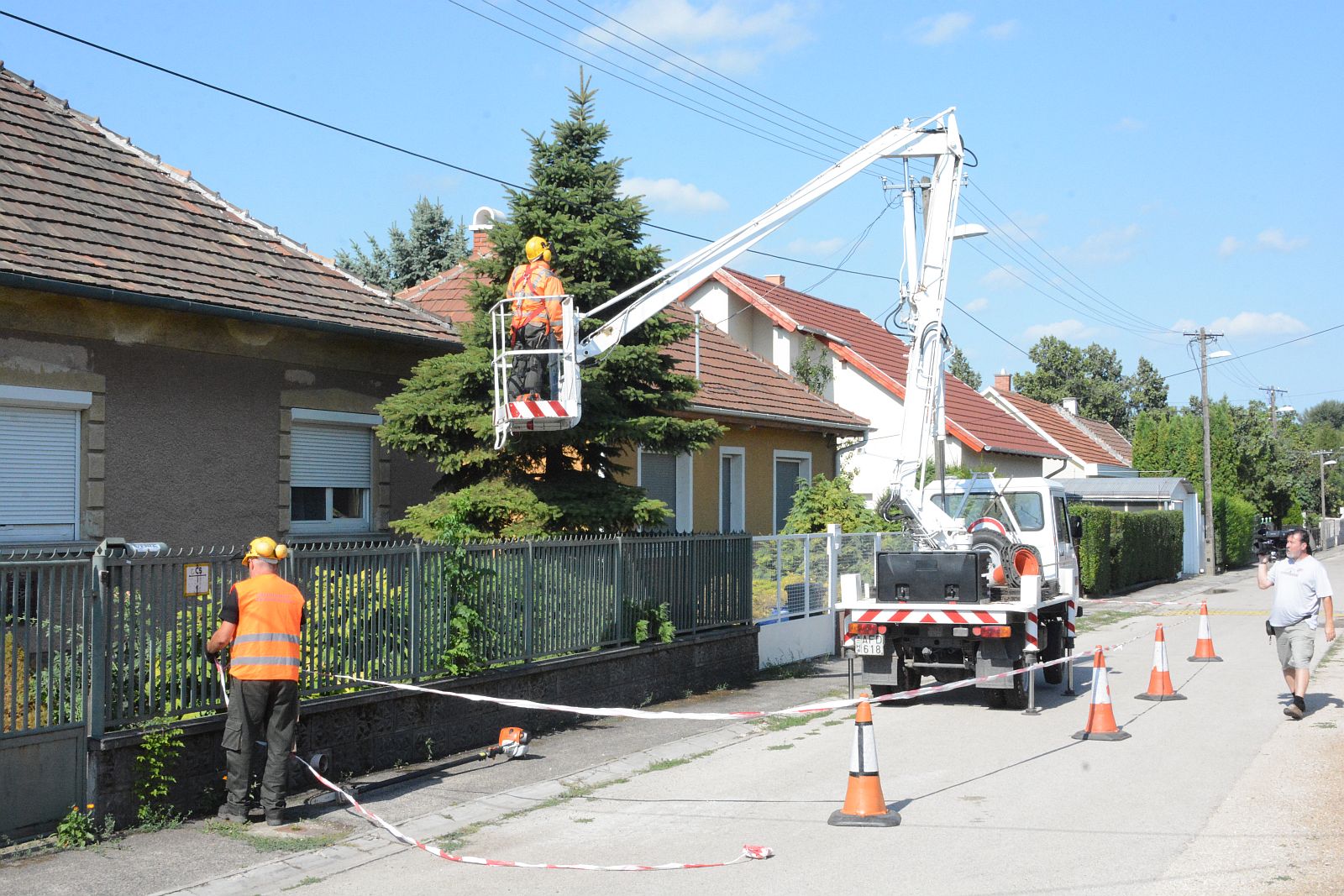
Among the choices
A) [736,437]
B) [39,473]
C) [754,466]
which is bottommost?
[39,473]

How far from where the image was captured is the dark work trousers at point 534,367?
36.6 ft

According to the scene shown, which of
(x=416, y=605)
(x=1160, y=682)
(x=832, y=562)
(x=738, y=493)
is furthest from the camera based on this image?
(x=738, y=493)

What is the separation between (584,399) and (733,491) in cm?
1007

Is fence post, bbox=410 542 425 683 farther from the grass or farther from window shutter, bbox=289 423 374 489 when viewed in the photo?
window shutter, bbox=289 423 374 489

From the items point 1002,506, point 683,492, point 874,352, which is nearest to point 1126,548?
point 874,352

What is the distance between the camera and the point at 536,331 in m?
11.2

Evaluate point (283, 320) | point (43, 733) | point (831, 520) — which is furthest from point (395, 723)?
point (831, 520)

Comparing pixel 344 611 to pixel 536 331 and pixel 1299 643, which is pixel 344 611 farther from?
pixel 1299 643

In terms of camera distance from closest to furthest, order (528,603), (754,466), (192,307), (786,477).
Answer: (528,603), (192,307), (754,466), (786,477)

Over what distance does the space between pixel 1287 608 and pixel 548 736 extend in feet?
23.8

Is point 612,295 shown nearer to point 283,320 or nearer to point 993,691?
point 283,320

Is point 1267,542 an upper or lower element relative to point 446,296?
lower

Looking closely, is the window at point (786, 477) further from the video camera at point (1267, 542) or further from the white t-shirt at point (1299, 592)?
the video camera at point (1267, 542)

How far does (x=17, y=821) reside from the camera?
7.11 meters
